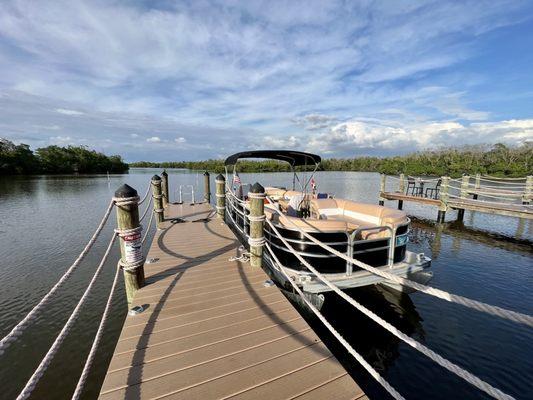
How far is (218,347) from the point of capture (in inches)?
105

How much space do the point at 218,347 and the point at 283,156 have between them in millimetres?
6845

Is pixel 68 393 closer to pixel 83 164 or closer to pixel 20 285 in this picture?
pixel 20 285

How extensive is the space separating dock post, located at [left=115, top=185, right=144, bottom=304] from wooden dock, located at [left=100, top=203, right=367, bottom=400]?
275 millimetres

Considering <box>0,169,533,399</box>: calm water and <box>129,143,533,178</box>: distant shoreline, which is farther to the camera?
<box>129,143,533,178</box>: distant shoreline

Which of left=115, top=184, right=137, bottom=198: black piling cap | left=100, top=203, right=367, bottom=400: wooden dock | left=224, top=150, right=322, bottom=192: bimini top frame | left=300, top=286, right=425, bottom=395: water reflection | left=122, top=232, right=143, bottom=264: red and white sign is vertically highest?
left=224, top=150, right=322, bottom=192: bimini top frame

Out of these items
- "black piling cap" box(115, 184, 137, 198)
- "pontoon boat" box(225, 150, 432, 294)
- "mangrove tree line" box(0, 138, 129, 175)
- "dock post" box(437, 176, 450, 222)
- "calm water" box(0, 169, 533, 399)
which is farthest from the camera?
"mangrove tree line" box(0, 138, 129, 175)

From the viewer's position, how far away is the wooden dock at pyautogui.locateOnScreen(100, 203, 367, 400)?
7.11 ft

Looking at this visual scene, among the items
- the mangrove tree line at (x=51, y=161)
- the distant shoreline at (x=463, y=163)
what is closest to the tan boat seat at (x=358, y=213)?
the distant shoreline at (x=463, y=163)

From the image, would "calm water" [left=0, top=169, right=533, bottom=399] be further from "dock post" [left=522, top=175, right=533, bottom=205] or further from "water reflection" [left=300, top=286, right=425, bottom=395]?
"dock post" [left=522, top=175, right=533, bottom=205]

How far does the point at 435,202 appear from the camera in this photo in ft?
44.6

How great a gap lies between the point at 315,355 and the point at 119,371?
71.7 inches

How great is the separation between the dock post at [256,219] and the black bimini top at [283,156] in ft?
11.7

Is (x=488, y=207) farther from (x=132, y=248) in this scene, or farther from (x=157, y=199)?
(x=132, y=248)

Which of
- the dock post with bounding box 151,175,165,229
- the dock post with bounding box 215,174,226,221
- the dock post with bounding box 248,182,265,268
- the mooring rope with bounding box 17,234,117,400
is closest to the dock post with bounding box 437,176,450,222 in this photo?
the dock post with bounding box 215,174,226,221
